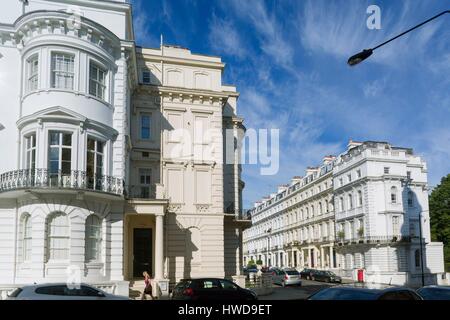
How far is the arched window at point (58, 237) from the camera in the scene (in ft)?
68.8

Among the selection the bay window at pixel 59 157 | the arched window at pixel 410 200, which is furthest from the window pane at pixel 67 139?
the arched window at pixel 410 200

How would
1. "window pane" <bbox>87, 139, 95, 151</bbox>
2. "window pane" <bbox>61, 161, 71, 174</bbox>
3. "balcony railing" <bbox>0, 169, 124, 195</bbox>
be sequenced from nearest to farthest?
"balcony railing" <bbox>0, 169, 124, 195</bbox> < "window pane" <bbox>61, 161, 71, 174</bbox> < "window pane" <bbox>87, 139, 95, 151</bbox>

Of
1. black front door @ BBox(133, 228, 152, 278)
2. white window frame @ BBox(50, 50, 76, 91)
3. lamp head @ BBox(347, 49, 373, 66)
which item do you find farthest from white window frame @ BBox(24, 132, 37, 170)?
lamp head @ BBox(347, 49, 373, 66)

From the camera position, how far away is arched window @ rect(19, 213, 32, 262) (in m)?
21.2

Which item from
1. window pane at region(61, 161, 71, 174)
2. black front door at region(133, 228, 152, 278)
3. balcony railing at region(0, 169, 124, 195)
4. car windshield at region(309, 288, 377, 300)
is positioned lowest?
black front door at region(133, 228, 152, 278)

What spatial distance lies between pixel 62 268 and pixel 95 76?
30.5ft

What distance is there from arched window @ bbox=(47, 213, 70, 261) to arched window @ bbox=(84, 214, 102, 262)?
3.16 ft

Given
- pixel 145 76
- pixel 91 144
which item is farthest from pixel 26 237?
pixel 145 76

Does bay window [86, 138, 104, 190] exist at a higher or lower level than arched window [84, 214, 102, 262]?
higher

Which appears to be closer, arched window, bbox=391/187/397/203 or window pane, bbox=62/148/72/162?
window pane, bbox=62/148/72/162

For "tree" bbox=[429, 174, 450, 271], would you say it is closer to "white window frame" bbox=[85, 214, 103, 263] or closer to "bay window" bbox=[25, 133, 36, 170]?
"white window frame" bbox=[85, 214, 103, 263]

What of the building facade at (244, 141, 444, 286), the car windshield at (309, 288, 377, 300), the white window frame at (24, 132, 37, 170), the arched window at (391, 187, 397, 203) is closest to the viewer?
the car windshield at (309, 288, 377, 300)

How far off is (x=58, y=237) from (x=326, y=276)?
35288mm
